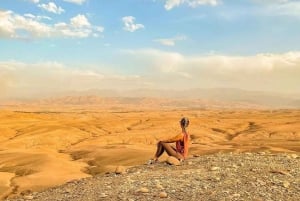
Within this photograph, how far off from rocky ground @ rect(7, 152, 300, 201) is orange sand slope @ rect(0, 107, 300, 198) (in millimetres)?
16952

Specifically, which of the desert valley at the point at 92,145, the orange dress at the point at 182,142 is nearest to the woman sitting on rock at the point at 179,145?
the orange dress at the point at 182,142

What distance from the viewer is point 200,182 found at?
16.4 meters

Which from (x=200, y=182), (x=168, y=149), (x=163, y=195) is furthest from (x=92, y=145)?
(x=163, y=195)

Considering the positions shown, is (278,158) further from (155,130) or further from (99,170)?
(155,130)

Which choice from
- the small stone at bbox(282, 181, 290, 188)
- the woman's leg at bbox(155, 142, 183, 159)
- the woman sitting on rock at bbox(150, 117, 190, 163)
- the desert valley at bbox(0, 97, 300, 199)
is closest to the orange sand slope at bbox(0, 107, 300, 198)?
the desert valley at bbox(0, 97, 300, 199)

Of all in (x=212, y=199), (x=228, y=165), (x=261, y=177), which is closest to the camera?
(x=212, y=199)

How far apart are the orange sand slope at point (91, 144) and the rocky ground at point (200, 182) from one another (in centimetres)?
1695

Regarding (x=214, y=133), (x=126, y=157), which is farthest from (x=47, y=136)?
(x=126, y=157)

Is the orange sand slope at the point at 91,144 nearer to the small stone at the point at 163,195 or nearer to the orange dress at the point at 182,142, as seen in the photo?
the orange dress at the point at 182,142

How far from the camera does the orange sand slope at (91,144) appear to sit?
40.7 meters

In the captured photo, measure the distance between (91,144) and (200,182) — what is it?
59.5 metres

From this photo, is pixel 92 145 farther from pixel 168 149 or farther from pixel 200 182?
pixel 200 182

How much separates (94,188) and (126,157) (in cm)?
3209

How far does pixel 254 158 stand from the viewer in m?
20.7
